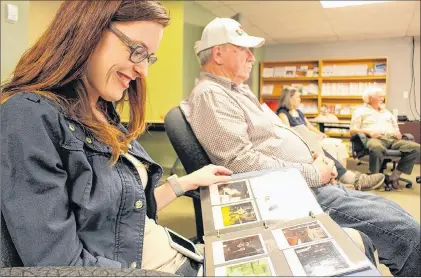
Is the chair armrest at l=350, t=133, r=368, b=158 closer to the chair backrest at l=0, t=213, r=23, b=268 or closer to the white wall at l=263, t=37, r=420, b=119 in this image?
the white wall at l=263, t=37, r=420, b=119

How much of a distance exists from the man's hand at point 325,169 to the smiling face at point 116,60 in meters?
0.88

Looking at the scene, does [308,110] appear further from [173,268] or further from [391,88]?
[173,268]

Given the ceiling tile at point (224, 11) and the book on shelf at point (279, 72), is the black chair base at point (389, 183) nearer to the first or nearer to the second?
the ceiling tile at point (224, 11)

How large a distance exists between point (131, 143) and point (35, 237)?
374 mm

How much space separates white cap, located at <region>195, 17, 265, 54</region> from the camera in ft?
5.08

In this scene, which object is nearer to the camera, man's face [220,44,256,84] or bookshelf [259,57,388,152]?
man's face [220,44,256,84]

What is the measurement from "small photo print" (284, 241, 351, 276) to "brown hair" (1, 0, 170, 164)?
15.3 inches

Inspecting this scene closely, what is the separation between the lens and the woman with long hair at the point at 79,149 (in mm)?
550

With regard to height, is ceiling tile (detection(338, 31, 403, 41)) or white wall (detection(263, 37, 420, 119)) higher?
ceiling tile (detection(338, 31, 403, 41))

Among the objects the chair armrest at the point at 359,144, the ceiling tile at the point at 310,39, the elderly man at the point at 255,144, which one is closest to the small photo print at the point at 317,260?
the elderly man at the point at 255,144

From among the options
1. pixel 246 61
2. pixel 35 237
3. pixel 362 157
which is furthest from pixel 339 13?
pixel 35 237

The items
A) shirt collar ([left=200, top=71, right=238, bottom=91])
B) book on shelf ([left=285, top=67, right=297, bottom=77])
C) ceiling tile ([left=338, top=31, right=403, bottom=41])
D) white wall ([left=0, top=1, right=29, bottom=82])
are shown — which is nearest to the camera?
shirt collar ([left=200, top=71, right=238, bottom=91])

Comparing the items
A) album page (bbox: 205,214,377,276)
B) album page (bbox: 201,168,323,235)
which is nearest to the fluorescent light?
album page (bbox: 201,168,323,235)

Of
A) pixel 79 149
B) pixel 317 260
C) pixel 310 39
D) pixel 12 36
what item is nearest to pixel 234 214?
pixel 317 260
